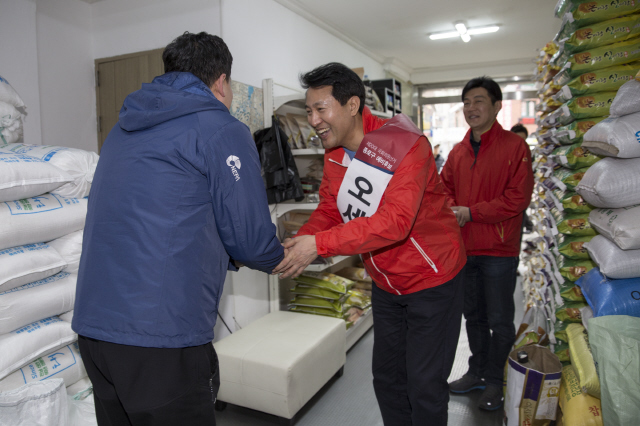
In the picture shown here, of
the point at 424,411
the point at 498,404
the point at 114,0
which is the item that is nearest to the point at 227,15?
the point at 114,0

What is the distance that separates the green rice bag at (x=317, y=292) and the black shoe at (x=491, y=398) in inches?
46.4

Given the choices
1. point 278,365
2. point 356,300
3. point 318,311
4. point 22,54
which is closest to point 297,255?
point 278,365

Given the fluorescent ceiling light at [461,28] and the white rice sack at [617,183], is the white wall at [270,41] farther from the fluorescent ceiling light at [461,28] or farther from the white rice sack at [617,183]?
the white rice sack at [617,183]

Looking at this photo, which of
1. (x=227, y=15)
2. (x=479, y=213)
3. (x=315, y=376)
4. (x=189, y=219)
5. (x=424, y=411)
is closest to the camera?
(x=189, y=219)

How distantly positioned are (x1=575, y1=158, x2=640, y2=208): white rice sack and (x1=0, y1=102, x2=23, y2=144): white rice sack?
2.53 metres

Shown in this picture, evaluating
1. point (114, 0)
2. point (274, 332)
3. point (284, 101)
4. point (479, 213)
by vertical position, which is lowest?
point (274, 332)

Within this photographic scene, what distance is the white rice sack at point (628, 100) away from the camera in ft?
5.54

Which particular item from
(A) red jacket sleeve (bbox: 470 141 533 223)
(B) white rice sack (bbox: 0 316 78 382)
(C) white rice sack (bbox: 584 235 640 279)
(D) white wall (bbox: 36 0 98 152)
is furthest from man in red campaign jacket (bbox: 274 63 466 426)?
(D) white wall (bbox: 36 0 98 152)

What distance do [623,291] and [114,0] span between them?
3.95m

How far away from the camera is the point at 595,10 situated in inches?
81.7

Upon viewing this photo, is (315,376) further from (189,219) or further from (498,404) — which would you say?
(189,219)

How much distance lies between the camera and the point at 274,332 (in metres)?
2.73

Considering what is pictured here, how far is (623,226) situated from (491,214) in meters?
0.71

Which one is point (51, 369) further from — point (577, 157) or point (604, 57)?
point (604, 57)
